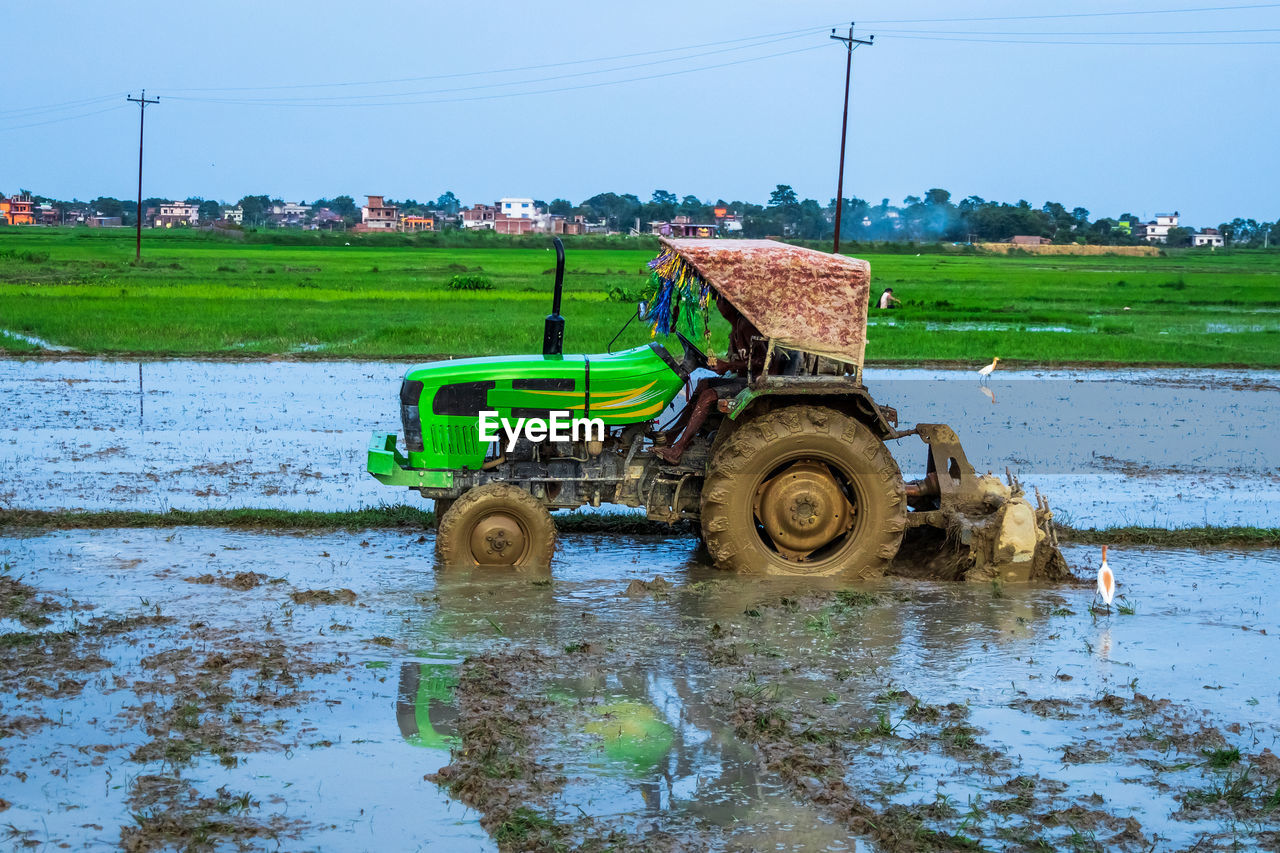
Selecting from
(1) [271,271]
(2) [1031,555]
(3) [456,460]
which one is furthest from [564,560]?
(1) [271,271]

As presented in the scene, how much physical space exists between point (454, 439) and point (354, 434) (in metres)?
6.20

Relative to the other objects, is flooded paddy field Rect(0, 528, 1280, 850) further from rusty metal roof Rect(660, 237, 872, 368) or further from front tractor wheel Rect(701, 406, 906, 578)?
rusty metal roof Rect(660, 237, 872, 368)

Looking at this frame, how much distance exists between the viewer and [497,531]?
28.0 feet

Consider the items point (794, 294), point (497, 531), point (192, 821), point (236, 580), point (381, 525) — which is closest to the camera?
point (192, 821)

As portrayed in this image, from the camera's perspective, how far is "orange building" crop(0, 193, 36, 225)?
150 meters

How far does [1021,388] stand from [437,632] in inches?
568

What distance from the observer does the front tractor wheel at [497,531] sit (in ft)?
27.8

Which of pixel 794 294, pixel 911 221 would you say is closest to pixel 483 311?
pixel 794 294

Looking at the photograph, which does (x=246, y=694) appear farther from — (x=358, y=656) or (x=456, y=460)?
(x=456, y=460)

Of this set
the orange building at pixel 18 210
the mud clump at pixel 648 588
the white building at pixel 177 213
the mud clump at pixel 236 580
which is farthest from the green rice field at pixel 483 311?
the white building at pixel 177 213

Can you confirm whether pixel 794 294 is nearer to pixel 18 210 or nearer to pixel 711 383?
pixel 711 383

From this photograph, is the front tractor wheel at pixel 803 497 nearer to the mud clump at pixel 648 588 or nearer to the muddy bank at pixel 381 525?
the mud clump at pixel 648 588

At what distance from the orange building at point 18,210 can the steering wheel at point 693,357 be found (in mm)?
155755

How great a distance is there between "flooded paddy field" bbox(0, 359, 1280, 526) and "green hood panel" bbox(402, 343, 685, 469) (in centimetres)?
248
